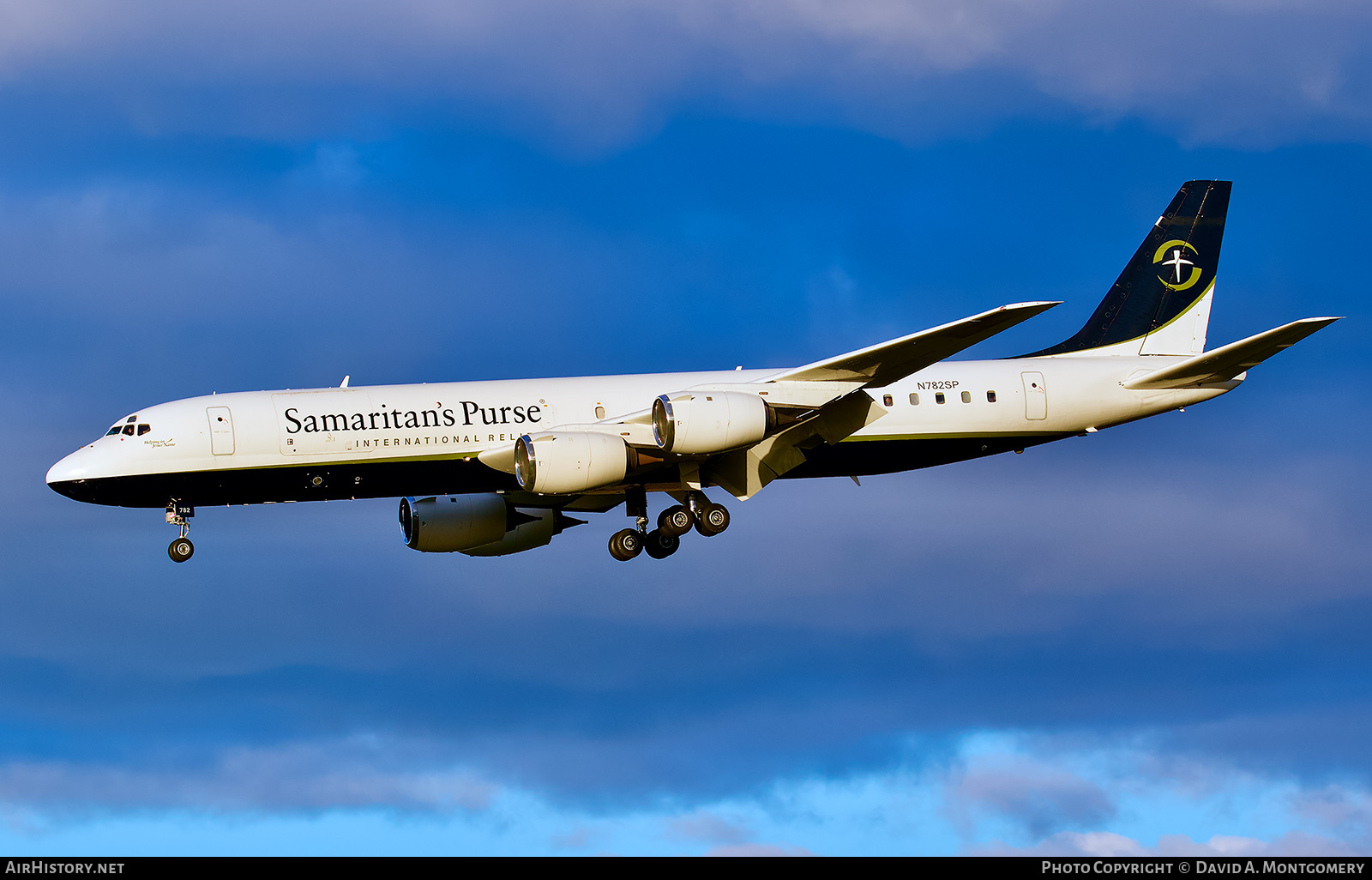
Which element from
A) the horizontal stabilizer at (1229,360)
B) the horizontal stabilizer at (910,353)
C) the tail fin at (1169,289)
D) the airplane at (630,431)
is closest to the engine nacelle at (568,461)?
the airplane at (630,431)

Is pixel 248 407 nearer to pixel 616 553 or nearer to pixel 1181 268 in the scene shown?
pixel 616 553

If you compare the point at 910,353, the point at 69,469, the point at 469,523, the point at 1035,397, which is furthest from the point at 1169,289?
the point at 69,469

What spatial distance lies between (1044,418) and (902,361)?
616cm

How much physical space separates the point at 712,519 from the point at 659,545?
2.15 metres

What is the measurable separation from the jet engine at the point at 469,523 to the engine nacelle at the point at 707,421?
816cm

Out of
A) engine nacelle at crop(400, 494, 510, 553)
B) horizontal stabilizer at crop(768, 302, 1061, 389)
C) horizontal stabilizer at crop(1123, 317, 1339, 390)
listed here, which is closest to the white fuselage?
horizontal stabilizer at crop(768, 302, 1061, 389)

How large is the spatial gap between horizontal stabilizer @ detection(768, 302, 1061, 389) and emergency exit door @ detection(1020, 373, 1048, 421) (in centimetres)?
485

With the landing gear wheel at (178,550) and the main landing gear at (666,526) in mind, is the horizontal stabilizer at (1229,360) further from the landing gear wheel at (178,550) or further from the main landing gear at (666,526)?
the landing gear wheel at (178,550)

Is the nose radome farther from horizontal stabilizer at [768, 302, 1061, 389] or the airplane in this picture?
horizontal stabilizer at [768, 302, 1061, 389]

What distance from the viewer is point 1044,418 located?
42.0m

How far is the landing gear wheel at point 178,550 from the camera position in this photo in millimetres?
38219

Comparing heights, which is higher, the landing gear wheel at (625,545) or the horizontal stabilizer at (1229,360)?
the horizontal stabilizer at (1229,360)
